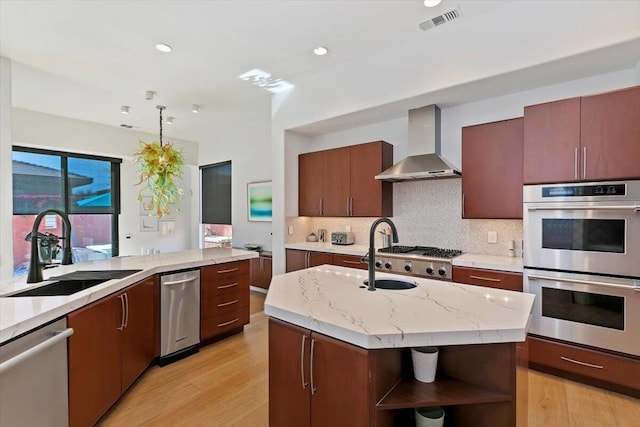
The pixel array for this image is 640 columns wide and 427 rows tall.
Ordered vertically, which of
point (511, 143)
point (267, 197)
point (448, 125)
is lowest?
point (267, 197)

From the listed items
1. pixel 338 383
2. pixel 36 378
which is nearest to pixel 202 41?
pixel 36 378

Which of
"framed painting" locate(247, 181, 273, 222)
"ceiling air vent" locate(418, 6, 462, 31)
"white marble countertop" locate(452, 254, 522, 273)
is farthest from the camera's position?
Answer: "framed painting" locate(247, 181, 273, 222)

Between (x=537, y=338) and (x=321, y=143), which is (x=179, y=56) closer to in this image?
(x=321, y=143)

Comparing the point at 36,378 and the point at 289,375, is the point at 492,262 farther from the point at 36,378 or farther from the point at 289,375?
the point at 36,378

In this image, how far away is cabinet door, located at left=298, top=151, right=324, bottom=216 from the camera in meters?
4.41

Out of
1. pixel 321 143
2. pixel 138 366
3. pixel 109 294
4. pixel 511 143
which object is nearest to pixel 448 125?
pixel 511 143

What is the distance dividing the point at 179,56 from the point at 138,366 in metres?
2.96

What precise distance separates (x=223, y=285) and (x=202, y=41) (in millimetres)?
2422

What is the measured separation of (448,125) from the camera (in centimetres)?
361

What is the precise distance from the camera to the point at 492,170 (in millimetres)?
3078

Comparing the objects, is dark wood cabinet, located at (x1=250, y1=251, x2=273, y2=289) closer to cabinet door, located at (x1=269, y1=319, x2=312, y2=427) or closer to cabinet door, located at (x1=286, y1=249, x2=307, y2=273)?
cabinet door, located at (x1=286, y1=249, x2=307, y2=273)

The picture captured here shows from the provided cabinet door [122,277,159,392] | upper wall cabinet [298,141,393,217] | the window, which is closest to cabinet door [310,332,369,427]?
cabinet door [122,277,159,392]

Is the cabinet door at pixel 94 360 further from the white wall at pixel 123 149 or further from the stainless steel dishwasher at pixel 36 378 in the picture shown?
the white wall at pixel 123 149

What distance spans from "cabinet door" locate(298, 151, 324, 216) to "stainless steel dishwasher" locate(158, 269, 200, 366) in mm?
1914
